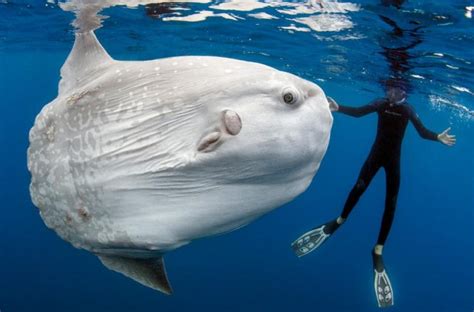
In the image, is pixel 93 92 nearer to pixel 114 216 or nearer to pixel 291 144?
pixel 114 216

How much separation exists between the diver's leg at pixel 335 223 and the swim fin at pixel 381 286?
0.82 metres

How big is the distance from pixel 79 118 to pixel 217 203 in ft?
3.26

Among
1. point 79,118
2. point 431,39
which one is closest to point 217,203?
point 79,118

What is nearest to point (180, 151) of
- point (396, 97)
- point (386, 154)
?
point (386, 154)

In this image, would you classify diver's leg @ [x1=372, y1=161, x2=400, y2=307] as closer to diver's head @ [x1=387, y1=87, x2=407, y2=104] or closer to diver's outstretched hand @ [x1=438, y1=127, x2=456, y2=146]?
diver's outstretched hand @ [x1=438, y1=127, x2=456, y2=146]

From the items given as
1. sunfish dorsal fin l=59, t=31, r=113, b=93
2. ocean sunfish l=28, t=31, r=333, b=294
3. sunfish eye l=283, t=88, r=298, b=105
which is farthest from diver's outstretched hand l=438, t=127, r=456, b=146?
sunfish dorsal fin l=59, t=31, r=113, b=93

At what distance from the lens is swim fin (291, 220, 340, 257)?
23.4ft

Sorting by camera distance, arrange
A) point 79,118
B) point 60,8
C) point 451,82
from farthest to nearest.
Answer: point 451,82 < point 60,8 < point 79,118

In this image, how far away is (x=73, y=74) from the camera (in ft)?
9.95

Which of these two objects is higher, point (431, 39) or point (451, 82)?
point (431, 39)

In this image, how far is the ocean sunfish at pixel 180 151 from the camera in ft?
6.36

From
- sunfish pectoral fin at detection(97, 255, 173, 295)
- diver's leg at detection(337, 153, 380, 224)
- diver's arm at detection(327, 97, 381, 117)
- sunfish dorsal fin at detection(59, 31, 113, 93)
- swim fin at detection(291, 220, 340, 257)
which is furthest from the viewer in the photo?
swim fin at detection(291, 220, 340, 257)

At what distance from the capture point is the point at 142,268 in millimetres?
2787

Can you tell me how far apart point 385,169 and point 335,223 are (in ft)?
4.11
